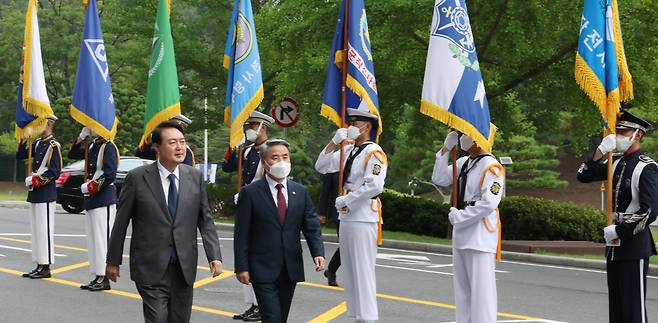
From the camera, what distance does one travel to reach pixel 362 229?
9.17 meters

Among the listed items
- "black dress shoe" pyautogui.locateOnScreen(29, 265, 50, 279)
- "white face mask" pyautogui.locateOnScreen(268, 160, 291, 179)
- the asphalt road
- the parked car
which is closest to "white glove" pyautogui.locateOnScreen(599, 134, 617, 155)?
"white face mask" pyautogui.locateOnScreen(268, 160, 291, 179)

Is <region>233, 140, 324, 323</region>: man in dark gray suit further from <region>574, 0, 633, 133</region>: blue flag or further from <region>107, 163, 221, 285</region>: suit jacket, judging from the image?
<region>574, 0, 633, 133</region>: blue flag

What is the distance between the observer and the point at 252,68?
468 inches

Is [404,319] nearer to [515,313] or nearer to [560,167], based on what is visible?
[515,313]

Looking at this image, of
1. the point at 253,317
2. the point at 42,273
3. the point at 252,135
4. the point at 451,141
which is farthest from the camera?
the point at 42,273

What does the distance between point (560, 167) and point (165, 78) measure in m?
51.8

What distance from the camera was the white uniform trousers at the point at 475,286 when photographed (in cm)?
794

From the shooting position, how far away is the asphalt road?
1044 cm

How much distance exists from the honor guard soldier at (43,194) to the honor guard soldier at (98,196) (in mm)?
665

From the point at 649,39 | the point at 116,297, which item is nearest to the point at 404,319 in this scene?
the point at 116,297

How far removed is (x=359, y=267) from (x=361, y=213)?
500 mm

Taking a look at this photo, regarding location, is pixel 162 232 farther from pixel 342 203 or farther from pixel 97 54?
pixel 97 54

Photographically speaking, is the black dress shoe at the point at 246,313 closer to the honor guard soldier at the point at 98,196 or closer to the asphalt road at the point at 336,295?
the asphalt road at the point at 336,295

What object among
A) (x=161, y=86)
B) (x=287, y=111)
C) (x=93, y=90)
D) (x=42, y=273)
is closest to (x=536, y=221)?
(x=287, y=111)
